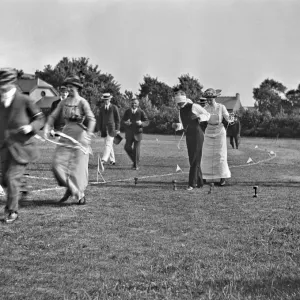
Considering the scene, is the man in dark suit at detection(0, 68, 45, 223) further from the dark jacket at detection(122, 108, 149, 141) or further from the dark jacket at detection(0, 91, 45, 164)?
the dark jacket at detection(122, 108, 149, 141)

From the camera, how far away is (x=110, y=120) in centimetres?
1756

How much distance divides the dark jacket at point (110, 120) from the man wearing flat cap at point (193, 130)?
524cm

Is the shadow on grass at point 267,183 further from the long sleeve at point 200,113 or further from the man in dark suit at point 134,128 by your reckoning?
the man in dark suit at point 134,128

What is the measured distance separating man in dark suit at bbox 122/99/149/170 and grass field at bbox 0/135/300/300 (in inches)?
243

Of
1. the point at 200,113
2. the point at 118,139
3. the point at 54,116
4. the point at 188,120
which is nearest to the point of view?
the point at 54,116

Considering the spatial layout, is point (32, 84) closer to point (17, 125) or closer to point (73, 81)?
point (73, 81)

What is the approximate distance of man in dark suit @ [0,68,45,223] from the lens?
24.9ft

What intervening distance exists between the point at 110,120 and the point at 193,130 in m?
5.65

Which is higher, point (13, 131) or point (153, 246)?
point (13, 131)

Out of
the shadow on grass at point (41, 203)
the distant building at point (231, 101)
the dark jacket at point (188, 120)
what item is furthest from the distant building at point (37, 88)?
the shadow on grass at point (41, 203)

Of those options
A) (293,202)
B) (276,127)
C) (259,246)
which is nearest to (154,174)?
(293,202)

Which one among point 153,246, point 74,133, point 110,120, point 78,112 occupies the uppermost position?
point 78,112

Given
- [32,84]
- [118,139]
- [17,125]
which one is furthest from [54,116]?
[32,84]

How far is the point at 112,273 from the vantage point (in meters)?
5.37
